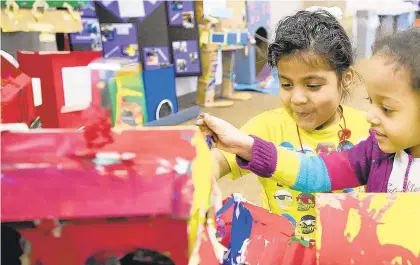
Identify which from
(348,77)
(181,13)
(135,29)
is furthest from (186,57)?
(348,77)

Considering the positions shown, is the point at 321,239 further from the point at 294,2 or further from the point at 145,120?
the point at 294,2

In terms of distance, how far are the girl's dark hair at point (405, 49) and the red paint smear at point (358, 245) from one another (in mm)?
193

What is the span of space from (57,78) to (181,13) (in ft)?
4.58

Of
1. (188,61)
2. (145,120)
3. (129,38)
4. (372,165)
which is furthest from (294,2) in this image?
(372,165)

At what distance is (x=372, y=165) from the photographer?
716 mm

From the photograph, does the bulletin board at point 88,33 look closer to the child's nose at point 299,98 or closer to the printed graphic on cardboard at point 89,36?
the printed graphic on cardboard at point 89,36

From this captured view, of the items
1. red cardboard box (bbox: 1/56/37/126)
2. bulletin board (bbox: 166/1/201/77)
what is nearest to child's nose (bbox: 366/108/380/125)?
red cardboard box (bbox: 1/56/37/126)

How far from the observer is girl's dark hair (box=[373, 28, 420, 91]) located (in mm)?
616

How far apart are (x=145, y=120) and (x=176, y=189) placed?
1.97m

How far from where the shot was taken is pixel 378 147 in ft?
2.34

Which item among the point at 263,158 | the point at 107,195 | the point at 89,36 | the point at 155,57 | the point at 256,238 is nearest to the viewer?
the point at 107,195

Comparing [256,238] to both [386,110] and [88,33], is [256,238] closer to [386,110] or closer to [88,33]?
[386,110]

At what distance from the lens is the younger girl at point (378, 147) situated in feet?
2.04

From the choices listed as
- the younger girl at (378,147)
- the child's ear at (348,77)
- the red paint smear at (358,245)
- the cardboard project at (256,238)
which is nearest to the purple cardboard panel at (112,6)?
the child's ear at (348,77)
